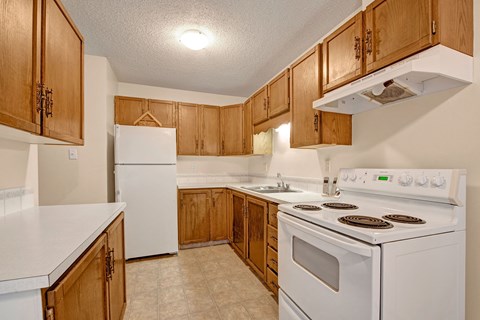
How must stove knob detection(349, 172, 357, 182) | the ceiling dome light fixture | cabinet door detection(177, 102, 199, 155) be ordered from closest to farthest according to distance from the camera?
stove knob detection(349, 172, 357, 182), the ceiling dome light fixture, cabinet door detection(177, 102, 199, 155)

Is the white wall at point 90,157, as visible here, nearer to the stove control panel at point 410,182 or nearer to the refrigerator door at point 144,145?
the refrigerator door at point 144,145

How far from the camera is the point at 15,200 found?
140 centimetres

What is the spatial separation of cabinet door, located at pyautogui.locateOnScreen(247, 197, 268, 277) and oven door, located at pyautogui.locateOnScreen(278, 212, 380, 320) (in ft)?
1.94

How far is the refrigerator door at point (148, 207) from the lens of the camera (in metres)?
2.58

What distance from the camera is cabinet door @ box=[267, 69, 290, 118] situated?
224 cm

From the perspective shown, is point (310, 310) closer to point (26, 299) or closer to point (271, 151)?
point (26, 299)

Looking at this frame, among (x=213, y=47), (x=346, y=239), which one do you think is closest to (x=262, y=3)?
(x=213, y=47)

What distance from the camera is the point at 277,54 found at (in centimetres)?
254

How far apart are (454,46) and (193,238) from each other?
122 inches

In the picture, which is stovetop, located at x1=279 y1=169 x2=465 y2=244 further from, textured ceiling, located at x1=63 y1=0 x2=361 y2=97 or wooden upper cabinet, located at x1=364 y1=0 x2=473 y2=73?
textured ceiling, located at x1=63 y1=0 x2=361 y2=97


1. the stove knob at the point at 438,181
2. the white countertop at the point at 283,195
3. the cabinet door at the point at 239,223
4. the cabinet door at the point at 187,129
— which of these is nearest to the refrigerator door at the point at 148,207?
the white countertop at the point at 283,195

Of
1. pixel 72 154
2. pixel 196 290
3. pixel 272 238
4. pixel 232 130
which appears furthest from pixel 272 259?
pixel 72 154

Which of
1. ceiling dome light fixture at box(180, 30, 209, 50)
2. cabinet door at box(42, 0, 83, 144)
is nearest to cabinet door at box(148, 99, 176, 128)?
ceiling dome light fixture at box(180, 30, 209, 50)

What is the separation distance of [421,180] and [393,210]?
9.6 inches
